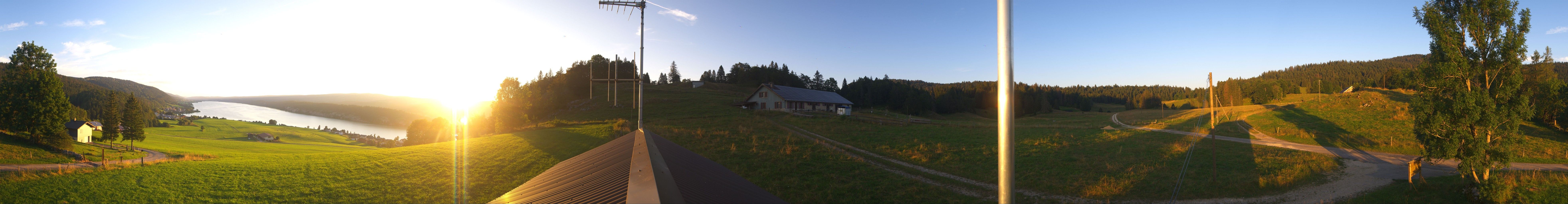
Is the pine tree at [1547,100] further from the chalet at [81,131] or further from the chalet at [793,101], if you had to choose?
the chalet at [81,131]

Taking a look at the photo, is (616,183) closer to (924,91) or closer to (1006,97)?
(1006,97)

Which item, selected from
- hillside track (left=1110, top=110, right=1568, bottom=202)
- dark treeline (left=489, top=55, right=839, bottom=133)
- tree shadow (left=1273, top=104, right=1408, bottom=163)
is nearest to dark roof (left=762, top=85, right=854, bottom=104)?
dark treeline (left=489, top=55, right=839, bottom=133)

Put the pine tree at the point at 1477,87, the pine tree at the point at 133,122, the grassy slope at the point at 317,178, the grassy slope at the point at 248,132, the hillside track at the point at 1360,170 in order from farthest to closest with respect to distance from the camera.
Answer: the grassy slope at the point at 248,132 < the pine tree at the point at 133,122 < the hillside track at the point at 1360,170 < the grassy slope at the point at 317,178 < the pine tree at the point at 1477,87

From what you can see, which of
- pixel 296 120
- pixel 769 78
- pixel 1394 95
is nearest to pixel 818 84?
pixel 769 78

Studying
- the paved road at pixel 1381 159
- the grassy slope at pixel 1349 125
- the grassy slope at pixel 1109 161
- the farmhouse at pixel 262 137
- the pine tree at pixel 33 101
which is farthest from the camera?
the farmhouse at pixel 262 137

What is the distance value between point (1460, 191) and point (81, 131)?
222 feet

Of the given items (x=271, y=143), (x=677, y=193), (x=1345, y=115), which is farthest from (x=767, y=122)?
(x=271, y=143)

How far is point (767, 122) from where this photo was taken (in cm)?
3659

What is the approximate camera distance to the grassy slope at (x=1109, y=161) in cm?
1421

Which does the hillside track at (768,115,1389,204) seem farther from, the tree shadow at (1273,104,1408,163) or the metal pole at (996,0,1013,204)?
the metal pole at (996,0,1013,204)

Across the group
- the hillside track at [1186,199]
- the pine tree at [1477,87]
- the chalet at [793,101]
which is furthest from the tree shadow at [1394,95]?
the chalet at [793,101]

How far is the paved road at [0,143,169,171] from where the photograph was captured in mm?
17922

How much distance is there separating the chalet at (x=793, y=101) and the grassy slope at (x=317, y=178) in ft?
101

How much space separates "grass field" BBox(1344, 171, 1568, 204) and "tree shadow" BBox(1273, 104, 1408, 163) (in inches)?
316
